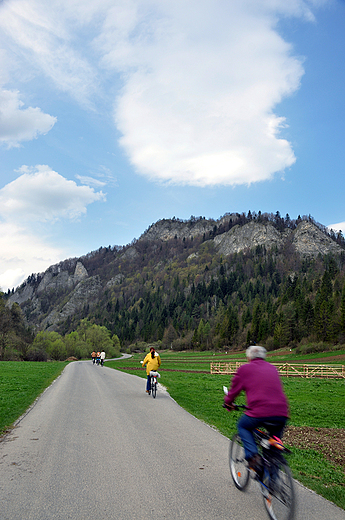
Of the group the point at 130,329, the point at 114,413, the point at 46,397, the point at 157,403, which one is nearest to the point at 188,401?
the point at 157,403

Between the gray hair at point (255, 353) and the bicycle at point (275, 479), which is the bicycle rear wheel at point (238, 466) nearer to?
the bicycle at point (275, 479)

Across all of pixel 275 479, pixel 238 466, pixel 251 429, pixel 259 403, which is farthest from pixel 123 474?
pixel 259 403

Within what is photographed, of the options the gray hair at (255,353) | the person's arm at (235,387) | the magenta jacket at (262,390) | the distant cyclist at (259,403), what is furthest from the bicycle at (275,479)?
the gray hair at (255,353)

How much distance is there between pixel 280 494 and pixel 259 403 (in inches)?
42.1

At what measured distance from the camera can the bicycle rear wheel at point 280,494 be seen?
3951mm

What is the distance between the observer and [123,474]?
5652 millimetres

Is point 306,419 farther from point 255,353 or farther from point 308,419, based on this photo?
point 255,353

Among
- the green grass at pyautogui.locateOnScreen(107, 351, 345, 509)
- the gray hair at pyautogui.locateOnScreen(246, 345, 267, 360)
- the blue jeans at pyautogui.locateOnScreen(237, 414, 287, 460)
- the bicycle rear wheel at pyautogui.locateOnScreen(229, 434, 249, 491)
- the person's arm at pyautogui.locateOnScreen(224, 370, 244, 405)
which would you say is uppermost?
the gray hair at pyautogui.locateOnScreen(246, 345, 267, 360)

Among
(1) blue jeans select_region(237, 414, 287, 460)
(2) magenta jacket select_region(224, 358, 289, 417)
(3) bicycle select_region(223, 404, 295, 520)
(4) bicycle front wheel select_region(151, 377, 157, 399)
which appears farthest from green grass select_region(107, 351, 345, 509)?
(2) magenta jacket select_region(224, 358, 289, 417)

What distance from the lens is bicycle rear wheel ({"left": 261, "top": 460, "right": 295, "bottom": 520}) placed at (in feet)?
13.0

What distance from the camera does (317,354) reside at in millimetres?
59969

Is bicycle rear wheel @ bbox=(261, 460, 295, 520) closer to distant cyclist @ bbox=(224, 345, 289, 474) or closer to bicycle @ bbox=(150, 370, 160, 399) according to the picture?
distant cyclist @ bbox=(224, 345, 289, 474)

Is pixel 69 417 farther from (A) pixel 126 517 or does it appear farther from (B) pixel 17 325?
(B) pixel 17 325

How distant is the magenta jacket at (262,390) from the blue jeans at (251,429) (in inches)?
3.6
